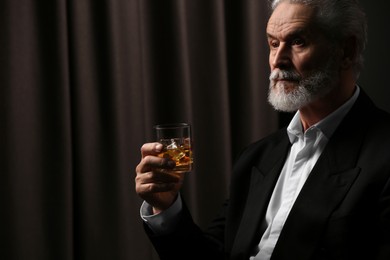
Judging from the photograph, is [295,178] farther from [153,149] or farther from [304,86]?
[153,149]

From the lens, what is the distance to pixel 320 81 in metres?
1.65

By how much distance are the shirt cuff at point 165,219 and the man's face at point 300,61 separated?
46 centimetres

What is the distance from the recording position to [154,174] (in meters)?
1.51

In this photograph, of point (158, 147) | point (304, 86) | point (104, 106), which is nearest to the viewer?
point (158, 147)

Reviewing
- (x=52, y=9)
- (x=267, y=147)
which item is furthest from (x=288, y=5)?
(x=52, y=9)

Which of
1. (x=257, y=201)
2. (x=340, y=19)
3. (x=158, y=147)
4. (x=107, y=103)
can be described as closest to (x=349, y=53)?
(x=340, y=19)

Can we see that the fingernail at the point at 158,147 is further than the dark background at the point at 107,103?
No

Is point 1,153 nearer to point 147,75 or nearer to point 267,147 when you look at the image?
point 147,75

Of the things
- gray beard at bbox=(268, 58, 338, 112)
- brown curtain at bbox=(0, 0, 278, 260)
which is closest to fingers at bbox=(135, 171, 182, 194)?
gray beard at bbox=(268, 58, 338, 112)

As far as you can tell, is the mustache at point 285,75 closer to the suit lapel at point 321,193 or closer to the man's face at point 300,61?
the man's face at point 300,61

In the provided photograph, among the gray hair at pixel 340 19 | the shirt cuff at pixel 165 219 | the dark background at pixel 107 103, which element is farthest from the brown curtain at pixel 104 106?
the gray hair at pixel 340 19

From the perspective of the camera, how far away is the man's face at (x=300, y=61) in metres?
1.65

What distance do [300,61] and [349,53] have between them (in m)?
0.18

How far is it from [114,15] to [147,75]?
293 millimetres
